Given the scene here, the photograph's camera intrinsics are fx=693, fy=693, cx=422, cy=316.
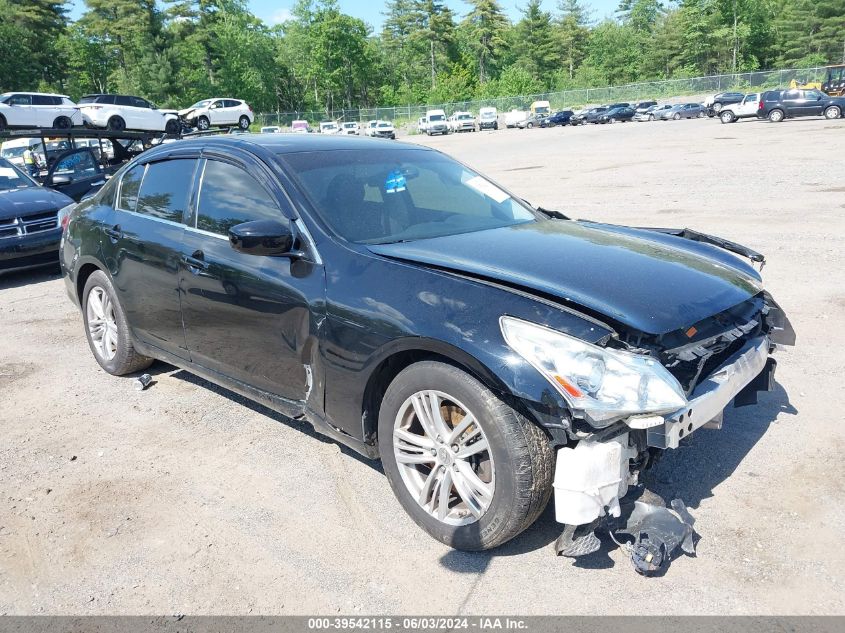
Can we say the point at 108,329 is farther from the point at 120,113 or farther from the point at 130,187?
the point at 120,113

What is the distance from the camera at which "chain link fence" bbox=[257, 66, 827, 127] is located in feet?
211

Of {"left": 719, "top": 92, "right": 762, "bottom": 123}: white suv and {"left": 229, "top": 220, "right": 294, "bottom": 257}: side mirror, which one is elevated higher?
{"left": 719, "top": 92, "right": 762, "bottom": 123}: white suv

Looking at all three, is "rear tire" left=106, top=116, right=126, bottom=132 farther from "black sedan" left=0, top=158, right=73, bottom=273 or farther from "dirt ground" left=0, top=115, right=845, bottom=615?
"dirt ground" left=0, top=115, right=845, bottom=615

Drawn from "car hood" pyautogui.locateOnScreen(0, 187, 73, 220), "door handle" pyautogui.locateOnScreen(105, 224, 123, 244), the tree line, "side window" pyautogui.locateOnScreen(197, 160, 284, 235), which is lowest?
"car hood" pyautogui.locateOnScreen(0, 187, 73, 220)

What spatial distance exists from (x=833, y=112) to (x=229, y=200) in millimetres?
39960

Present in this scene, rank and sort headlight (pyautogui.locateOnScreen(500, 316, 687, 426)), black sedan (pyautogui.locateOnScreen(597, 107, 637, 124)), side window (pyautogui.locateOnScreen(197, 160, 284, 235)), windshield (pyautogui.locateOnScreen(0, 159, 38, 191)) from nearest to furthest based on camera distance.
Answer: headlight (pyautogui.locateOnScreen(500, 316, 687, 426))
side window (pyautogui.locateOnScreen(197, 160, 284, 235))
windshield (pyautogui.locateOnScreen(0, 159, 38, 191))
black sedan (pyautogui.locateOnScreen(597, 107, 637, 124))

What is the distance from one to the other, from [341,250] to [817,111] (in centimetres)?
4067

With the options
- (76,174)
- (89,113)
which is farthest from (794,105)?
(76,174)

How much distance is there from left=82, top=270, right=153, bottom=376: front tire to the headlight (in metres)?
3.47

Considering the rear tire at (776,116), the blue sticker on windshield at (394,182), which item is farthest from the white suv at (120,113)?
the rear tire at (776,116)

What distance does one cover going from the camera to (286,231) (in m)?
3.49

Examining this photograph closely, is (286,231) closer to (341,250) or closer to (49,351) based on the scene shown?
(341,250)

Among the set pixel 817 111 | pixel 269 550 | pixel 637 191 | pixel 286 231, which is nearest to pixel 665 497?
pixel 269 550

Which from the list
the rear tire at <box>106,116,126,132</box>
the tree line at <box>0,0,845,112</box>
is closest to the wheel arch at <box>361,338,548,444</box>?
the rear tire at <box>106,116,126,132</box>
